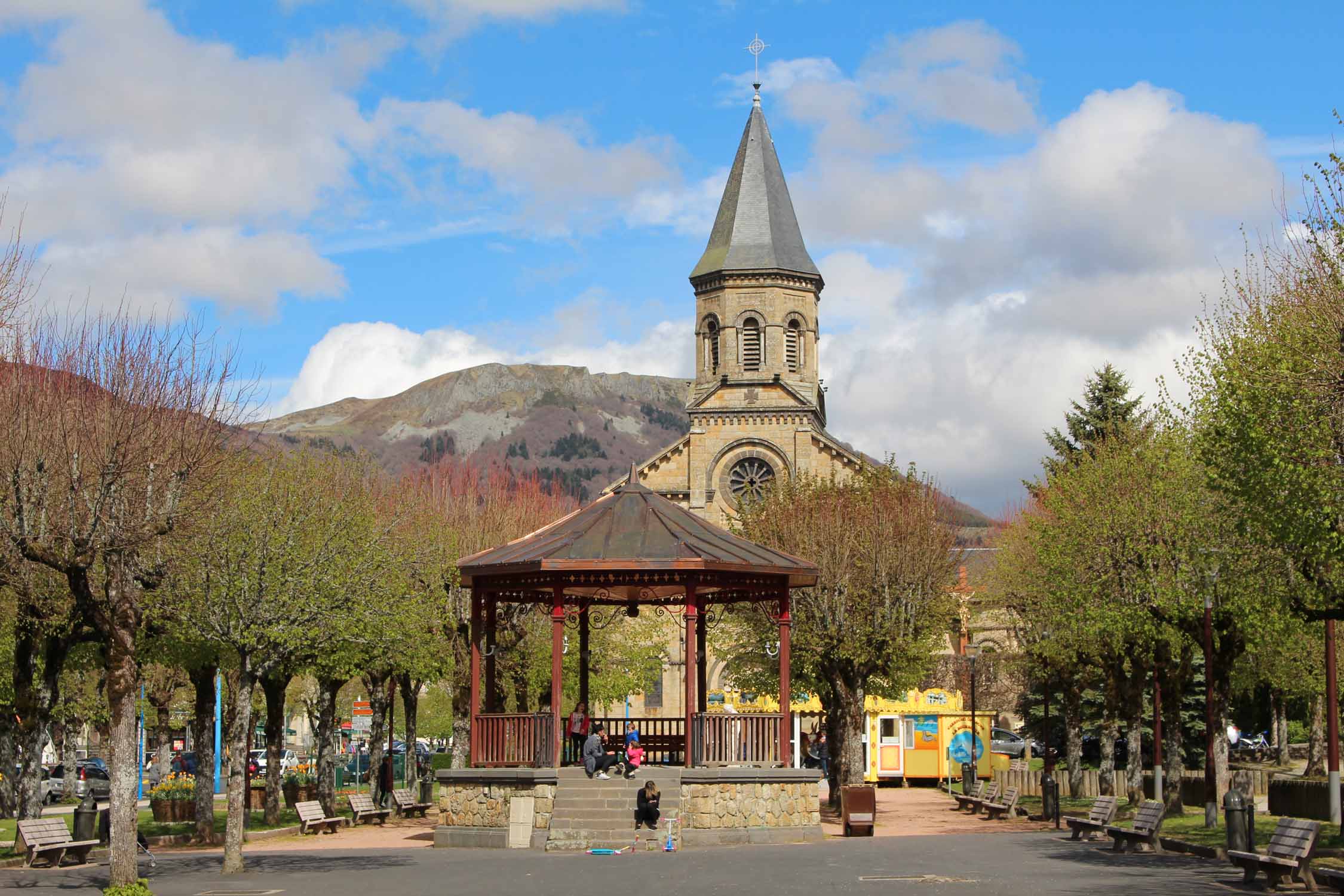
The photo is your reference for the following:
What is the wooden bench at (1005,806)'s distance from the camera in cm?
3397

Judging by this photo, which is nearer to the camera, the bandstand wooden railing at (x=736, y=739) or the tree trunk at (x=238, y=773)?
the tree trunk at (x=238, y=773)

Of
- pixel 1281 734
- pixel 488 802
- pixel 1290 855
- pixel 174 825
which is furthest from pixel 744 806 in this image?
pixel 1281 734

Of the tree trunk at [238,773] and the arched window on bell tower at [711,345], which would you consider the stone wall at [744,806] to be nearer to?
the tree trunk at [238,773]

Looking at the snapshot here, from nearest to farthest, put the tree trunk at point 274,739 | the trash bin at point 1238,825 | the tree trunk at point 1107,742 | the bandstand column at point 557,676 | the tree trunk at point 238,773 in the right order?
the trash bin at point 1238,825, the tree trunk at point 238,773, the bandstand column at point 557,676, the tree trunk at point 274,739, the tree trunk at point 1107,742

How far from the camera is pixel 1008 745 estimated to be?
67188 mm

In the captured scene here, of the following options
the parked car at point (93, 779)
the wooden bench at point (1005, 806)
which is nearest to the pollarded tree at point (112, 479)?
the wooden bench at point (1005, 806)

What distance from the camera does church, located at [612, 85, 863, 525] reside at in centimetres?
6862

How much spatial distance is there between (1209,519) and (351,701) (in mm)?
60223

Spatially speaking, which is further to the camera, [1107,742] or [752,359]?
[752,359]

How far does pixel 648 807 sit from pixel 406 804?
12.2 metres

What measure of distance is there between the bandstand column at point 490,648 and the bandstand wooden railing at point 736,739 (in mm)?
4344

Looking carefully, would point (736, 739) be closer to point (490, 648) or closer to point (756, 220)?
point (490, 648)

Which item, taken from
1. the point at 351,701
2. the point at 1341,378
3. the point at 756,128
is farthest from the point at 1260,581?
the point at 351,701

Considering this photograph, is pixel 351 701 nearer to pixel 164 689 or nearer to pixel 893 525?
pixel 164 689
